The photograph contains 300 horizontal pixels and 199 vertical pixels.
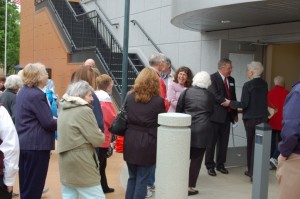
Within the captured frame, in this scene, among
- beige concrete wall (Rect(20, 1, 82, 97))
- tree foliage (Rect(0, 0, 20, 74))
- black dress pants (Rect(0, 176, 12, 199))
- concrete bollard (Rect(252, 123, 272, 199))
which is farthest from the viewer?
tree foliage (Rect(0, 0, 20, 74))

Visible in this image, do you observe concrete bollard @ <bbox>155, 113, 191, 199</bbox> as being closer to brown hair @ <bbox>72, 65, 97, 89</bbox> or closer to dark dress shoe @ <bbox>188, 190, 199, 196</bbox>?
brown hair @ <bbox>72, 65, 97, 89</bbox>

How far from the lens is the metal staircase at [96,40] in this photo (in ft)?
39.1

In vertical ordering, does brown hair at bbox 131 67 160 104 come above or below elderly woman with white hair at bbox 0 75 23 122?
above

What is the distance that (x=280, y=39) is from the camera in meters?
7.49

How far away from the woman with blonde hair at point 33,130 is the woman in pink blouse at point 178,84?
2.19 metres

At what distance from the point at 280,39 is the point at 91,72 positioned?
13.4 feet

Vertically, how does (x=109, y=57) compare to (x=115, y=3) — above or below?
below

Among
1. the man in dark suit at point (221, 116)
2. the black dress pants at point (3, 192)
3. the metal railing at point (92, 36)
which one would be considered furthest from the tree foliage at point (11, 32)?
the black dress pants at point (3, 192)

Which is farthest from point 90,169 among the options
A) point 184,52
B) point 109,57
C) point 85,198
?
point 109,57

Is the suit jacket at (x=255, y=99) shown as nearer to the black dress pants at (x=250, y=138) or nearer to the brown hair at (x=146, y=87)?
the black dress pants at (x=250, y=138)

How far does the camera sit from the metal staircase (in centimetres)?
1191

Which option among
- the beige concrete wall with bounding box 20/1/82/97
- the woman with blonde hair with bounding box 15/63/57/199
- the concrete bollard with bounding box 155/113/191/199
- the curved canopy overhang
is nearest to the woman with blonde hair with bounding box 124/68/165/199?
the concrete bollard with bounding box 155/113/191/199

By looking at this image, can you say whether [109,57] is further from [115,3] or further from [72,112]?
[72,112]

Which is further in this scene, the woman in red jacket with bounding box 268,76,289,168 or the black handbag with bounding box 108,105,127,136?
the woman in red jacket with bounding box 268,76,289,168
